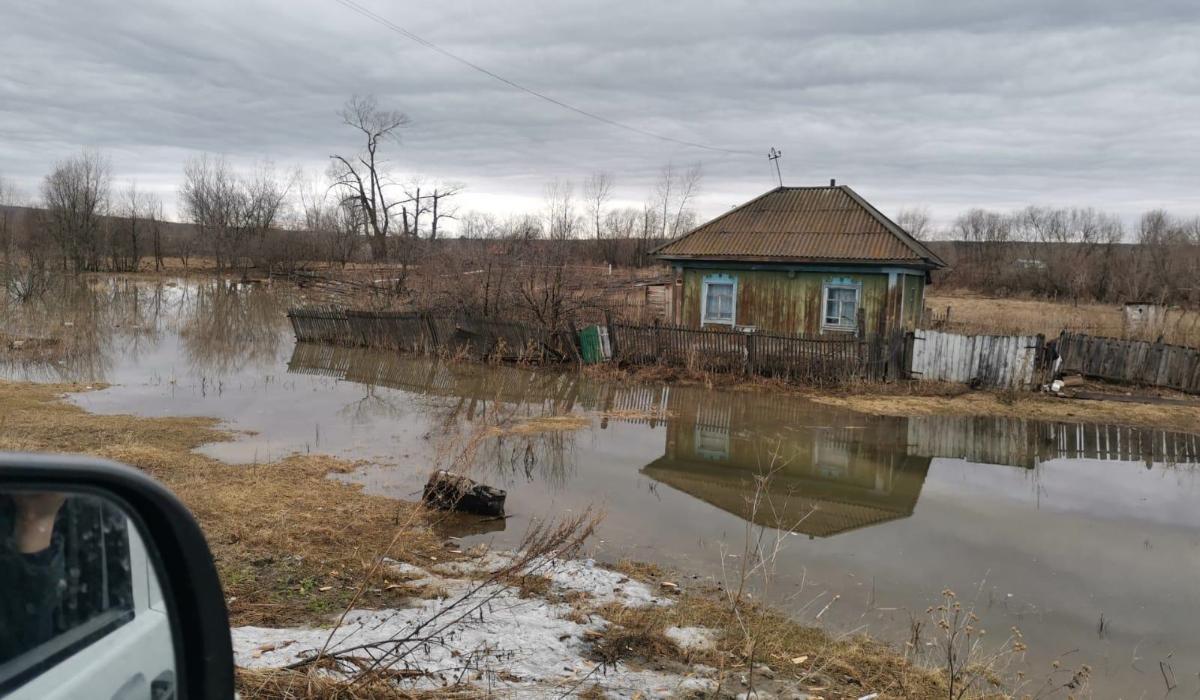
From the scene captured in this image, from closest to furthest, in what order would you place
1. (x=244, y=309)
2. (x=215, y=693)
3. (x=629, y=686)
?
1. (x=215, y=693)
2. (x=629, y=686)
3. (x=244, y=309)

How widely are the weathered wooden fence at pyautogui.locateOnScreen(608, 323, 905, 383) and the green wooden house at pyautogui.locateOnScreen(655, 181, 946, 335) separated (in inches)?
69.1

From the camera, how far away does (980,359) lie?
16094mm

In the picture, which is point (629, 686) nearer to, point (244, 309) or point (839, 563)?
point (839, 563)

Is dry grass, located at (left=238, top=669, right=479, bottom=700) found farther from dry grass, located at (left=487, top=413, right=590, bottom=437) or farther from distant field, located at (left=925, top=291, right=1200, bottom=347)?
distant field, located at (left=925, top=291, right=1200, bottom=347)

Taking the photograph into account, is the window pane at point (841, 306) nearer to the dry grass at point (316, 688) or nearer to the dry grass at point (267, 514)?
the dry grass at point (267, 514)

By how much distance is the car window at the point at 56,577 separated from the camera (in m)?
1.17

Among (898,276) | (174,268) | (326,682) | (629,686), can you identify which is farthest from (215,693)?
(174,268)

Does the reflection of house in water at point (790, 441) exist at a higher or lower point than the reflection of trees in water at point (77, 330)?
lower

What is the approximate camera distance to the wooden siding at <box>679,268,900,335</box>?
18.3 m

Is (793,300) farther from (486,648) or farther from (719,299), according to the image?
(486,648)

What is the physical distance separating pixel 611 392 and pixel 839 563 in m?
9.21

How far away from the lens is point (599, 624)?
16.9 feet

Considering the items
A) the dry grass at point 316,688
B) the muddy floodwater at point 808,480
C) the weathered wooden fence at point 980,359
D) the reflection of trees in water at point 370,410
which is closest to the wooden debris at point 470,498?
the muddy floodwater at point 808,480

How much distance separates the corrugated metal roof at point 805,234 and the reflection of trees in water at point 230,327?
1176 centimetres
